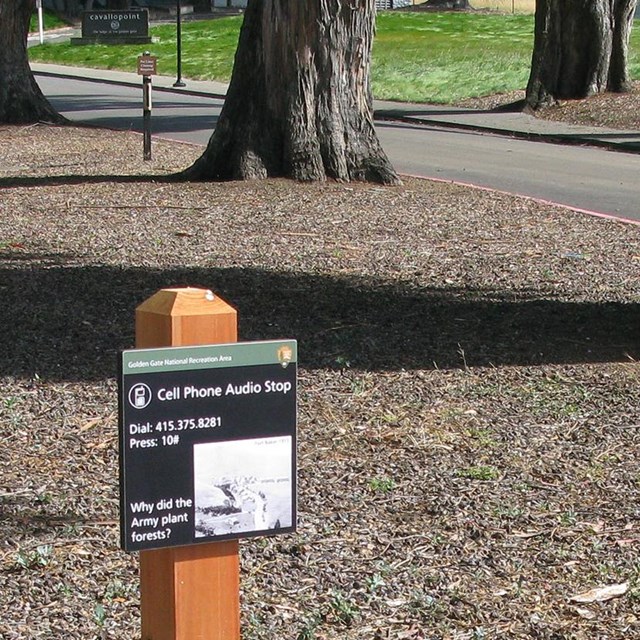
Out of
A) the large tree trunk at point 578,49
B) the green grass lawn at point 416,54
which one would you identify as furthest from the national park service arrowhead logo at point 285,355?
the green grass lawn at point 416,54

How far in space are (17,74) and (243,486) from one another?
72.5 ft

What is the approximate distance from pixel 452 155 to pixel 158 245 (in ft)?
31.7

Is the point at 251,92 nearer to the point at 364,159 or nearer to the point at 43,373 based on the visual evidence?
the point at 364,159

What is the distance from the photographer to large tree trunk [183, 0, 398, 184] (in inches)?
575

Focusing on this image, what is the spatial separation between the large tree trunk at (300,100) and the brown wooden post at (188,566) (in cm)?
1182

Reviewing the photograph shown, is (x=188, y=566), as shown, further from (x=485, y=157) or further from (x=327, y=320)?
(x=485, y=157)

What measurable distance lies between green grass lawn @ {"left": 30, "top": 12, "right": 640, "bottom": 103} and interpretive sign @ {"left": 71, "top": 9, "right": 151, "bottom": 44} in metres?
11.5

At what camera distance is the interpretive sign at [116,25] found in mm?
20094

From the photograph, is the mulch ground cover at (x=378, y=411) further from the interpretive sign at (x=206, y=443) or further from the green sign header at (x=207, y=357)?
the green sign header at (x=207, y=357)

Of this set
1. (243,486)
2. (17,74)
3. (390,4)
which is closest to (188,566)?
(243,486)

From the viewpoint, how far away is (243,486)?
3086 millimetres

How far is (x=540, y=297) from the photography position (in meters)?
9.36

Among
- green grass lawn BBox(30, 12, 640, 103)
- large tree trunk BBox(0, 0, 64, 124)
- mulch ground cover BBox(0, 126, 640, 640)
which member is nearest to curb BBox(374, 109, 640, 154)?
green grass lawn BBox(30, 12, 640, 103)

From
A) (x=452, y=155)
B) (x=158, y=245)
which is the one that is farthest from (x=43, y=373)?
(x=452, y=155)
